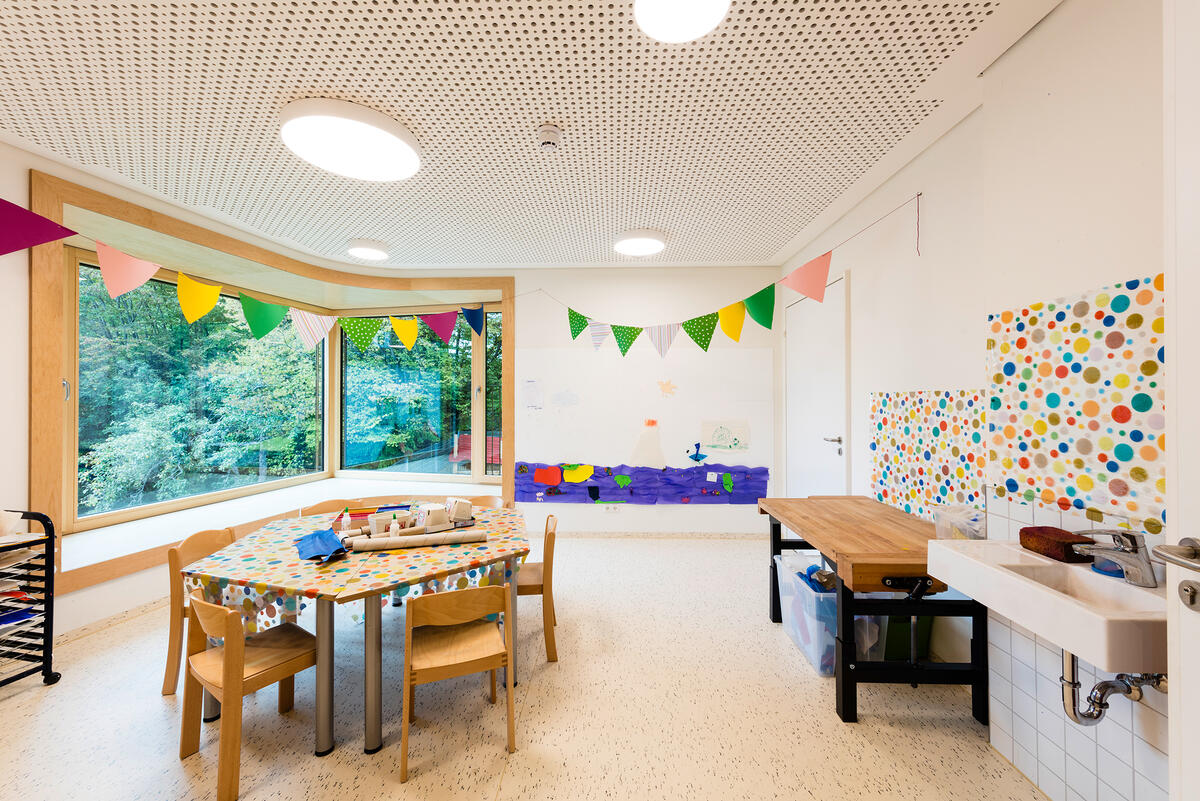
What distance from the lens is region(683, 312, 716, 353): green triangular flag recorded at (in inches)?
154

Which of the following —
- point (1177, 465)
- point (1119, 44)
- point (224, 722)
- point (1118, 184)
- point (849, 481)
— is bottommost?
point (224, 722)

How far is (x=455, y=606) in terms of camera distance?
155 cm

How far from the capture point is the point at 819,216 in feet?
9.99

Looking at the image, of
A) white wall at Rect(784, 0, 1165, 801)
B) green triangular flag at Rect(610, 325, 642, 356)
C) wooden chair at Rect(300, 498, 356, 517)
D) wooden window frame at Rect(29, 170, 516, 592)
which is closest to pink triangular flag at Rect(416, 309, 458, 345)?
wooden window frame at Rect(29, 170, 516, 592)

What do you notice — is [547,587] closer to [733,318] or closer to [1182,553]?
[1182,553]

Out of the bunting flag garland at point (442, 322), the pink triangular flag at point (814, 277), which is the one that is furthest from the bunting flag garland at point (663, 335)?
the bunting flag garland at point (442, 322)

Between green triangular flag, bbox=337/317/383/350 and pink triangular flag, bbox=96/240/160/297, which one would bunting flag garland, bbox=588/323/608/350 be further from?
pink triangular flag, bbox=96/240/160/297

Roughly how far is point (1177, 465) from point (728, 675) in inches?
71.4

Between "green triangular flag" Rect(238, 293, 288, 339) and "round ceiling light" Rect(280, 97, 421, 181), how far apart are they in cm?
187

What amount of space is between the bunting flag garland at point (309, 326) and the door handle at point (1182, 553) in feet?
16.2

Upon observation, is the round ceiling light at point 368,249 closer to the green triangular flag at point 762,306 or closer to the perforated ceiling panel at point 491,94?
the perforated ceiling panel at point 491,94

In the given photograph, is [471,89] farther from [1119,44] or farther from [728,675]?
[728,675]

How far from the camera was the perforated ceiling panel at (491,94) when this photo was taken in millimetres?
1456

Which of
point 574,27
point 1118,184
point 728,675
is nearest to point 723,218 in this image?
point 574,27
